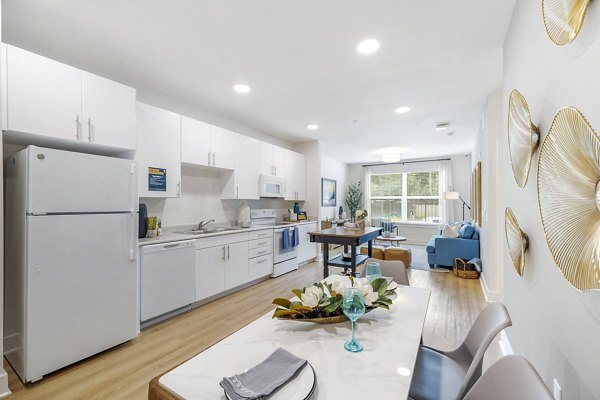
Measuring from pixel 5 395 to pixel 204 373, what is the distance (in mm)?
2001

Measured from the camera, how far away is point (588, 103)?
873 millimetres

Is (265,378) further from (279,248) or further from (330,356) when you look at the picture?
(279,248)

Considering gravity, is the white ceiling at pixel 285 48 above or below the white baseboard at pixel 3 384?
above

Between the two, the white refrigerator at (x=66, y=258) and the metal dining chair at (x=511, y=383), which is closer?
the metal dining chair at (x=511, y=383)

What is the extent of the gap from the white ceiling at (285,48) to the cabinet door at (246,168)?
592 mm

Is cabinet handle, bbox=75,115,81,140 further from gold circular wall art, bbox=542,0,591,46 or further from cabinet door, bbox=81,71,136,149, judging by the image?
gold circular wall art, bbox=542,0,591,46

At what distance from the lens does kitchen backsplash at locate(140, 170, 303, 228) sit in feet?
11.2

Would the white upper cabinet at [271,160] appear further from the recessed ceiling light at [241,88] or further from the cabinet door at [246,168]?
the recessed ceiling light at [241,88]

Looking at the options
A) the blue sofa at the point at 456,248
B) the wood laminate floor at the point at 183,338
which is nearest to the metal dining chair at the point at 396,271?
the wood laminate floor at the point at 183,338

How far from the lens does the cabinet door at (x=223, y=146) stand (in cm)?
376

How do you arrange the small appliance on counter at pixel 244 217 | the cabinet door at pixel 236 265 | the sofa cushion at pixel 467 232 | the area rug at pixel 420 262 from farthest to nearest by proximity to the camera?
1. the area rug at pixel 420 262
2. the sofa cushion at pixel 467 232
3. the small appliance on counter at pixel 244 217
4. the cabinet door at pixel 236 265

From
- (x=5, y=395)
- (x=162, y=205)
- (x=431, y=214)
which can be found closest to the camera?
(x=5, y=395)

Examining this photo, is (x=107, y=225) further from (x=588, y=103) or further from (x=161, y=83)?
(x=588, y=103)

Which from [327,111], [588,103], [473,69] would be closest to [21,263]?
[588,103]
